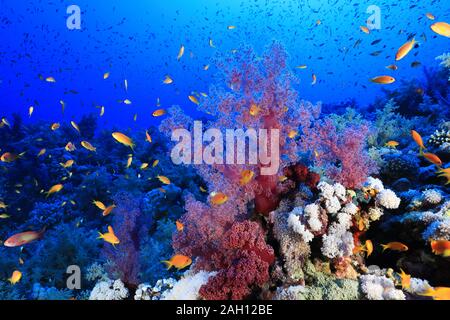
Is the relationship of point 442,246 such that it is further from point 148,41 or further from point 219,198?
point 148,41

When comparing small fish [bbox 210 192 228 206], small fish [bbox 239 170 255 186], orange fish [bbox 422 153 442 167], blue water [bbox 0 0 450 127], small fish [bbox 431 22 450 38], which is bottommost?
small fish [bbox 210 192 228 206]

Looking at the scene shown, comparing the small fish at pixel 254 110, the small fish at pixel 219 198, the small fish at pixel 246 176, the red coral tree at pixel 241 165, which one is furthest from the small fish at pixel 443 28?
the small fish at pixel 219 198

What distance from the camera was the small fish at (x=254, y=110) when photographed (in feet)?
12.4

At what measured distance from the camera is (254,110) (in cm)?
378

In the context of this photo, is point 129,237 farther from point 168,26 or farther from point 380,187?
point 168,26

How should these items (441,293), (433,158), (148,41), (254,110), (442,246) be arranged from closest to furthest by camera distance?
1. (441,293)
2. (442,246)
3. (254,110)
4. (433,158)
5. (148,41)

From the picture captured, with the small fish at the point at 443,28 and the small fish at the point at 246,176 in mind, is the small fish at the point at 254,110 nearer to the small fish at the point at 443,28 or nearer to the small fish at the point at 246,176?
the small fish at the point at 246,176

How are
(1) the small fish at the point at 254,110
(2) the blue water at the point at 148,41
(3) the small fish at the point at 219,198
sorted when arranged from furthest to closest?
(2) the blue water at the point at 148,41
(1) the small fish at the point at 254,110
(3) the small fish at the point at 219,198

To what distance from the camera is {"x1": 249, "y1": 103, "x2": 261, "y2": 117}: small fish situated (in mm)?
3770

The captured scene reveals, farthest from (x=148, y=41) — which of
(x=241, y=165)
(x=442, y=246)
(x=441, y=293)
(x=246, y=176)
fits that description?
(x=441, y=293)

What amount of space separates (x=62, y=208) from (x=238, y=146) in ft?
27.8

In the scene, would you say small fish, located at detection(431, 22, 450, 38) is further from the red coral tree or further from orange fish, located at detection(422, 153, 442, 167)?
the red coral tree

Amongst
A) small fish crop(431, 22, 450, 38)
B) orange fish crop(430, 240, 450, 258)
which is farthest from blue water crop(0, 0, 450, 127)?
orange fish crop(430, 240, 450, 258)

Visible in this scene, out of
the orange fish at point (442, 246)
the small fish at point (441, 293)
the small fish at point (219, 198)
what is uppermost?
the small fish at point (219, 198)
